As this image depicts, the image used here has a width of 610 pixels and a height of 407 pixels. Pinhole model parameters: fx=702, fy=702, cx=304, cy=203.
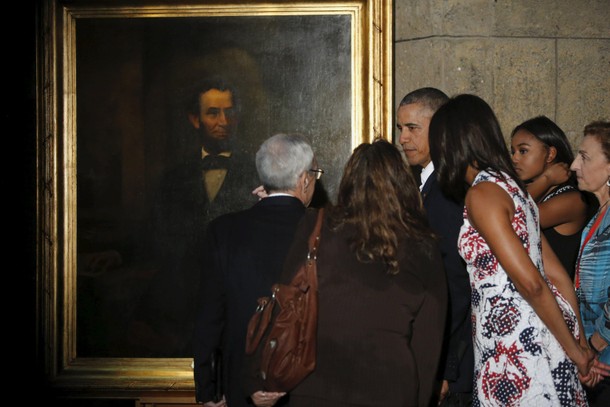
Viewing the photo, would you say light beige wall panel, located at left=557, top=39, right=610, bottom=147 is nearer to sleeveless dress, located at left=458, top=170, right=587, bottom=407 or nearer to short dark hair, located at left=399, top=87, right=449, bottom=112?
short dark hair, located at left=399, top=87, right=449, bottom=112

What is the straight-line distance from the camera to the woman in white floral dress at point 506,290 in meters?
2.59

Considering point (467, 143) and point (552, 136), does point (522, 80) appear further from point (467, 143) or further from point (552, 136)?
point (467, 143)

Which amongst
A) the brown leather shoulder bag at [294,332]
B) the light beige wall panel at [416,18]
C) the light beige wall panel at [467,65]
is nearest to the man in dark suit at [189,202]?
the light beige wall panel at [416,18]

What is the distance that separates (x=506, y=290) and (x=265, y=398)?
0.99m

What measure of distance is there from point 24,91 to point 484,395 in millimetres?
3288

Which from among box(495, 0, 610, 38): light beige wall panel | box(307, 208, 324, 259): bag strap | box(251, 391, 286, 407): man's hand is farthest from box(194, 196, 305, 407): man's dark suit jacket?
box(495, 0, 610, 38): light beige wall panel

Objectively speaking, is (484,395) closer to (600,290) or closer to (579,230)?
(600,290)

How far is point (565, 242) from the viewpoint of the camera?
12.3 feet

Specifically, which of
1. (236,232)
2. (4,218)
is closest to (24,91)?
(4,218)

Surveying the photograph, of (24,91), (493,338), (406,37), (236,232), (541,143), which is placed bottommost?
(493,338)

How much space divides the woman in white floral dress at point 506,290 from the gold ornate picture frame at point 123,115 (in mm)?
1444

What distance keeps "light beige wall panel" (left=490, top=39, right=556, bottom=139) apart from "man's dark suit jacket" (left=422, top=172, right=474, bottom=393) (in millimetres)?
1305

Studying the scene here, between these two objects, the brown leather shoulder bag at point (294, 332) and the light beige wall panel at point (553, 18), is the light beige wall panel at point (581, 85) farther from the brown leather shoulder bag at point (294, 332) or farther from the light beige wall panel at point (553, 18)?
the brown leather shoulder bag at point (294, 332)

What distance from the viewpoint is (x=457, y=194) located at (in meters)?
2.93
